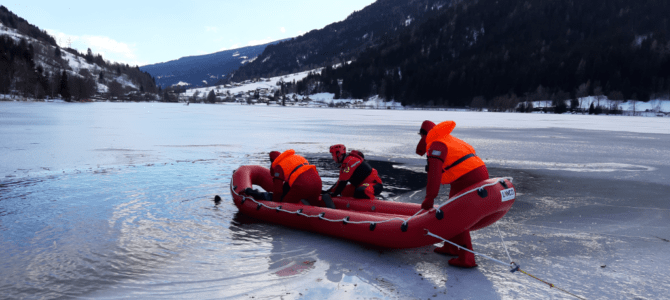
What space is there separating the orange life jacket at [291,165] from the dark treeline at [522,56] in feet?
392

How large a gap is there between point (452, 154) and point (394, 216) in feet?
4.72

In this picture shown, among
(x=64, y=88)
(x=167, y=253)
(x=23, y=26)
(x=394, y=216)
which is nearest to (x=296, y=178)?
(x=394, y=216)

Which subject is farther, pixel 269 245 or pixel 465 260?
pixel 269 245

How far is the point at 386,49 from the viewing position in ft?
582

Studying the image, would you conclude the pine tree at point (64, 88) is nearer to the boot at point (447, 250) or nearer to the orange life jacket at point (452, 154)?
the boot at point (447, 250)

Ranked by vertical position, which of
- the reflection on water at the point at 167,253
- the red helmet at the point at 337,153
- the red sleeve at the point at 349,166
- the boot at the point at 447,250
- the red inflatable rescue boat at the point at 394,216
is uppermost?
the red helmet at the point at 337,153

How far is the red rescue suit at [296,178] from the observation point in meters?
6.54

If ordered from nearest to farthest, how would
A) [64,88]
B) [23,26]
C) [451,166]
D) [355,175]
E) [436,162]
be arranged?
[436,162] → [451,166] → [355,175] → [64,88] → [23,26]

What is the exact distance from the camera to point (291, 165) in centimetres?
662

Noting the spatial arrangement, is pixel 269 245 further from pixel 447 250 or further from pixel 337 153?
pixel 447 250

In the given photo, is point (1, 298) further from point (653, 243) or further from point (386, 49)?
point (386, 49)

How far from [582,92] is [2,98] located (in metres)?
147

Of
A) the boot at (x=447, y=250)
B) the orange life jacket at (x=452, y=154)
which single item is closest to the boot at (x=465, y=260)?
the boot at (x=447, y=250)

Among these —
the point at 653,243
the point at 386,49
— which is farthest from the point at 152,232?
the point at 386,49
